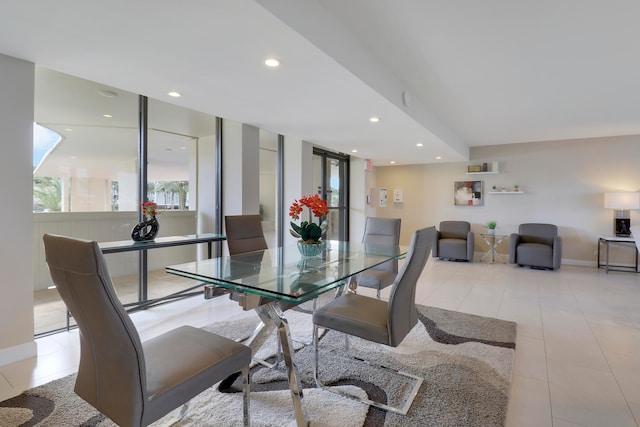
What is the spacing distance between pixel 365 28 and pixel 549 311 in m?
3.53

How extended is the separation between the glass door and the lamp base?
16.7 feet

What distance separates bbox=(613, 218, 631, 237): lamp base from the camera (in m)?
5.64

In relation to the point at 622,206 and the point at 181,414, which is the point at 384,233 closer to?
the point at 181,414

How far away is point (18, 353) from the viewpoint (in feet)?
7.73

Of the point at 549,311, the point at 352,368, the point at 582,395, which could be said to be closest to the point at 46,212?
the point at 352,368

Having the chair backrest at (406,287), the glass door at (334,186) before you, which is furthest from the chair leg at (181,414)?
the glass door at (334,186)

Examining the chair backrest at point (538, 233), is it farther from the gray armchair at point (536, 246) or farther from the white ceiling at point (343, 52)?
the white ceiling at point (343, 52)

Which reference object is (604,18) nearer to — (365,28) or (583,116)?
(365,28)

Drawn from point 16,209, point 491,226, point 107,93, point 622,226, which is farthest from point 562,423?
point 622,226

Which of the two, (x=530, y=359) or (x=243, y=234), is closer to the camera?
(x=530, y=359)

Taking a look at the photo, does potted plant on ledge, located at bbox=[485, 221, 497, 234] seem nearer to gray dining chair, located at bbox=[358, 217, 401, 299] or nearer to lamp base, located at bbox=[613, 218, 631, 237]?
lamp base, located at bbox=[613, 218, 631, 237]

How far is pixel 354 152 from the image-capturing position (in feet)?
20.3

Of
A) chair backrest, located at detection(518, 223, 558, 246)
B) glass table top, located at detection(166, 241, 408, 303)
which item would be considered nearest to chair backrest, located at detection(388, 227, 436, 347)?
glass table top, located at detection(166, 241, 408, 303)

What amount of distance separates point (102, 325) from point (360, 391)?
5.01 feet
